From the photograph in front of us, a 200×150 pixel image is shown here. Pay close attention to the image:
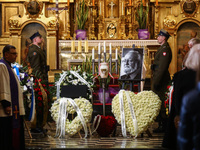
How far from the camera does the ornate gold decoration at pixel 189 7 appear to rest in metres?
12.9

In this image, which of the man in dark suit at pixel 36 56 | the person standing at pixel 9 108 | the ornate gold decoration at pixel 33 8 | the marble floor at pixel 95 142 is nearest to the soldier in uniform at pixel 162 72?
the marble floor at pixel 95 142

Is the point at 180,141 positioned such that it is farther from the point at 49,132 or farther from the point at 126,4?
the point at 126,4

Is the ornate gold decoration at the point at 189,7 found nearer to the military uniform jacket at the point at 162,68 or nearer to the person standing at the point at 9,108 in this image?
the military uniform jacket at the point at 162,68

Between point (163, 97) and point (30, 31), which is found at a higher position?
point (30, 31)

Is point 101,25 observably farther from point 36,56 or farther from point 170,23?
point 36,56

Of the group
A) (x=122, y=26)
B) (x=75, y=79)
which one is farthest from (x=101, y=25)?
(x=75, y=79)

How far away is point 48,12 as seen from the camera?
1326cm

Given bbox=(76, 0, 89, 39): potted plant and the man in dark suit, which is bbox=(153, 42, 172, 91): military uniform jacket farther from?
bbox=(76, 0, 89, 39): potted plant

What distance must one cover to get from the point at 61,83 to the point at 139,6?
5826mm

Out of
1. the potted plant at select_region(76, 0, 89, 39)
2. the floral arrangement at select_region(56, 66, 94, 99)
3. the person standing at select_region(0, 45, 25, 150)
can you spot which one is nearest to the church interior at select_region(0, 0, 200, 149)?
the potted plant at select_region(76, 0, 89, 39)

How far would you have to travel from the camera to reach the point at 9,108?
536 centimetres

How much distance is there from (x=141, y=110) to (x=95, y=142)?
3.21ft

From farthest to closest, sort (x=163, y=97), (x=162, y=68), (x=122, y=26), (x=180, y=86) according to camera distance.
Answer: (x=122, y=26) → (x=162, y=68) → (x=163, y=97) → (x=180, y=86)

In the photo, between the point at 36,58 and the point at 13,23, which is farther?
the point at 13,23
